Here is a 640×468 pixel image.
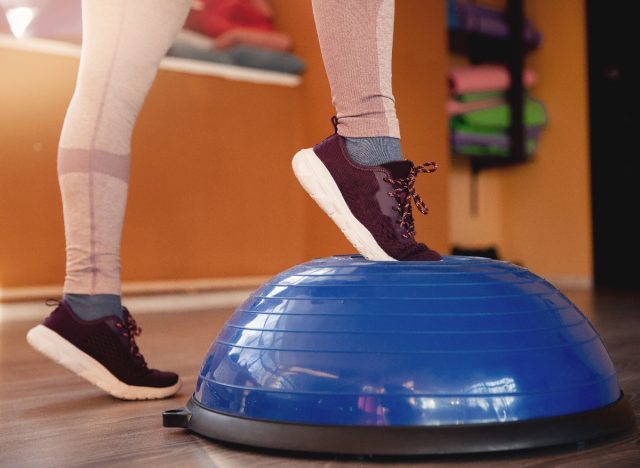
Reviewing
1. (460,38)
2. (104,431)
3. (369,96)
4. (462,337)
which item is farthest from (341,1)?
(460,38)

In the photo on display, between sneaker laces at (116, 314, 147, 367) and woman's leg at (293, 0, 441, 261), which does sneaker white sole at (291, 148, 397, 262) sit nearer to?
woman's leg at (293, 0, 441, 261)

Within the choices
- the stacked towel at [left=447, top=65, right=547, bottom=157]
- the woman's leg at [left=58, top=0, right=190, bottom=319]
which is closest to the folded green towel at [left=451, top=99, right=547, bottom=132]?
the stacked towel at [left=447, top=65, right=547, bottom=157]

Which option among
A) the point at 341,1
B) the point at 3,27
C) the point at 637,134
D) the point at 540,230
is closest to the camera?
the point at 341,1

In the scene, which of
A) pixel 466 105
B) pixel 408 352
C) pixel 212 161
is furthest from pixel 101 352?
pixel 466 105

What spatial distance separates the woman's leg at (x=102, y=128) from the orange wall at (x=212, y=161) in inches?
58.3

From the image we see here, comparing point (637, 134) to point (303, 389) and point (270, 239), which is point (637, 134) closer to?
point (270, 239)

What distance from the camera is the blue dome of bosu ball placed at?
0.64 meters

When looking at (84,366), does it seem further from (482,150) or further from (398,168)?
(482,150)

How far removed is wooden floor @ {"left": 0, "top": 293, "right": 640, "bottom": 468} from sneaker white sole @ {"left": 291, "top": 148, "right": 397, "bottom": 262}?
0.27 meters

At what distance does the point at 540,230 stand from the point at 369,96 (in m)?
2.82

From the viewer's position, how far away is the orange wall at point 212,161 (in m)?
2.37

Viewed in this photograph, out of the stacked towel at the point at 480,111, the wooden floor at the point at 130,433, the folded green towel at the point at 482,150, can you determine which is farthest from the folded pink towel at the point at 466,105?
the wooden floor at the point at 130,433

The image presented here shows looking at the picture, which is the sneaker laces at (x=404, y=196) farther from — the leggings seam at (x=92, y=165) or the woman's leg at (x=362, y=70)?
the leggings seam at (x=92, y=165)

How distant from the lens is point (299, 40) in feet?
9.68
